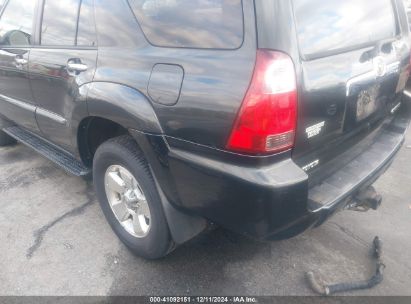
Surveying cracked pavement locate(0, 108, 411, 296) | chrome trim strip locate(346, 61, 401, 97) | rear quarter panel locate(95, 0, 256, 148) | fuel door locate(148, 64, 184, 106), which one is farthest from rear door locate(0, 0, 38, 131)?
chrome trim strip locate(346, 61, 401, 97)

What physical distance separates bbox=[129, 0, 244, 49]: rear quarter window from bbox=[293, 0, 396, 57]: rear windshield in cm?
32

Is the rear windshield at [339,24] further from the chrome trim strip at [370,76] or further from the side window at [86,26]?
the side window at [86,26]

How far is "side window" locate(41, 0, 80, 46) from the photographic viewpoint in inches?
97.7

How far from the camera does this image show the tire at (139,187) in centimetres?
207

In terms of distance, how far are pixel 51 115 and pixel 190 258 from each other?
5.42 feet

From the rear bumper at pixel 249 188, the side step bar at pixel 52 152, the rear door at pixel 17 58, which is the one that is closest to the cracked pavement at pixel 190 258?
the side step bar at pixel 52 152

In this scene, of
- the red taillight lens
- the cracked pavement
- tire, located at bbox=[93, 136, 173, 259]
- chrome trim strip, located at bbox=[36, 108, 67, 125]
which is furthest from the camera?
chrome trim strip, located at bbox=[36, 108, 67, 125]

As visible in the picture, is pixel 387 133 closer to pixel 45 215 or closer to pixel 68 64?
pixel 68 64

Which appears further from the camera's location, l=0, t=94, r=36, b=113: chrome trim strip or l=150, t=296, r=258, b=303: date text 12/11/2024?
l=0, t=94, r=36, b=113: chrome trim strip

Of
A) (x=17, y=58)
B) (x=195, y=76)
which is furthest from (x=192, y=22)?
(x=17, y=58)

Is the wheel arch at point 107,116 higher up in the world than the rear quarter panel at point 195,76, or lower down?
lower down

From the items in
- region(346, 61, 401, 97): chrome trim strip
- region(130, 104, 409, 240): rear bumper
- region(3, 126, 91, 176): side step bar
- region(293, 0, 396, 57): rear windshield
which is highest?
region(293, 0, 396, 57): rear windshield

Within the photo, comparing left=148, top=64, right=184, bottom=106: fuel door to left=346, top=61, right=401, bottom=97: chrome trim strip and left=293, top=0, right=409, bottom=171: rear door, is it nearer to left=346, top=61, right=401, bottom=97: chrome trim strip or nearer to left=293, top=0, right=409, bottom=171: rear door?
left=293, top=0, right=409, bottom=171: rear door

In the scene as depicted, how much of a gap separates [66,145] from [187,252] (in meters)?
1.34
